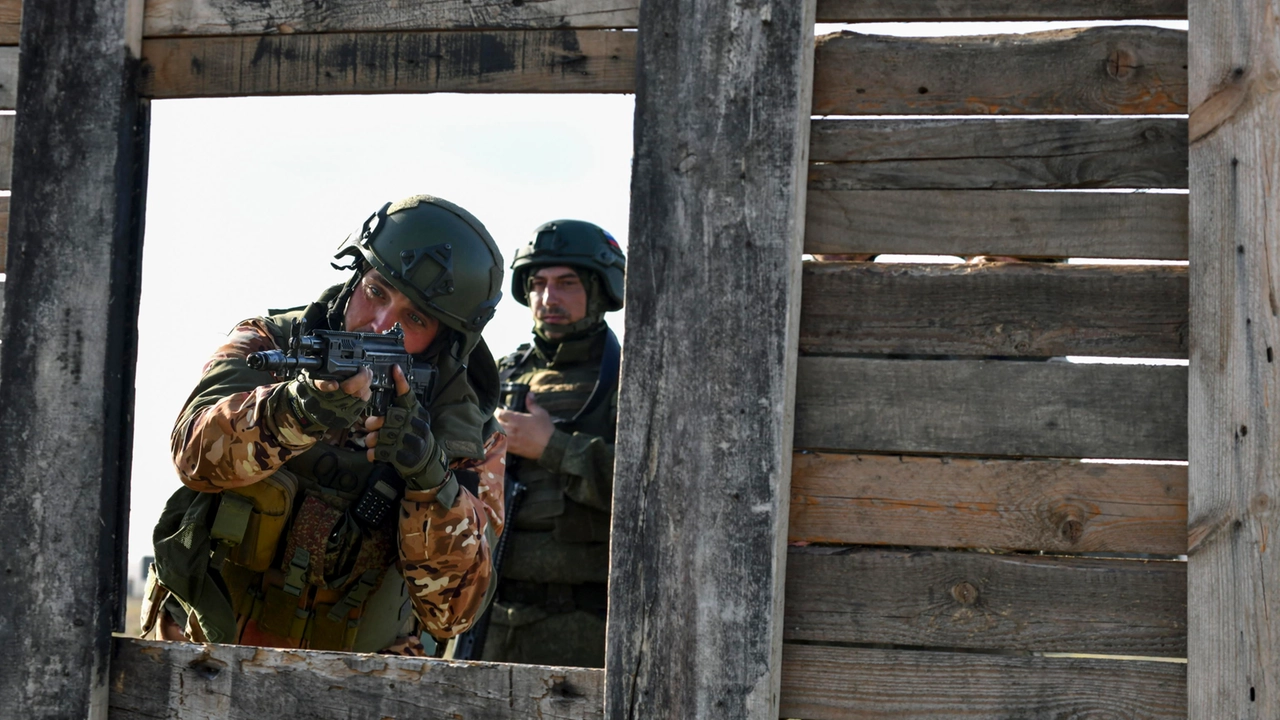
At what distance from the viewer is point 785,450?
267 centimetres

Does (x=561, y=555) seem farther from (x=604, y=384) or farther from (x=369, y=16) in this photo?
(x=369, y=16)

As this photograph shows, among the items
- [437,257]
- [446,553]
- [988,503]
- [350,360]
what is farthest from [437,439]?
[988,503]

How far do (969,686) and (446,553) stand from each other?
1.72 m

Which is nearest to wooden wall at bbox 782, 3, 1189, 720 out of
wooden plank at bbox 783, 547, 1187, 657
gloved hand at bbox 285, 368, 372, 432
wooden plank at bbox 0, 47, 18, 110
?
wooden plank at bbox 783, 547, 1187, 657

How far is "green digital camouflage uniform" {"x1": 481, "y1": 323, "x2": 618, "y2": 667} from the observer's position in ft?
18.9

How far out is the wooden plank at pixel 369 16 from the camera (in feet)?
9.38

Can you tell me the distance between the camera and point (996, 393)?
107 inches

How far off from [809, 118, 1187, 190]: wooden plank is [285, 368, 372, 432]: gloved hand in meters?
1.24

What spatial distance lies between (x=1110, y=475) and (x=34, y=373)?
2.40 meters

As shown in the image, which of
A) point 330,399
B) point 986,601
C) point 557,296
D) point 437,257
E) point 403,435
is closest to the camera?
point 986,601

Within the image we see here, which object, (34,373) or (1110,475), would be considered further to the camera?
(34,373)

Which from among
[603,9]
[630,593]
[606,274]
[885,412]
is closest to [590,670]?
[630,593]

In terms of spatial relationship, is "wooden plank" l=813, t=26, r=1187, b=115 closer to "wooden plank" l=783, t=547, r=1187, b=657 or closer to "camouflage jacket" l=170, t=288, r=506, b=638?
"wooden plank" l=783, t=547, r=1187, b=657

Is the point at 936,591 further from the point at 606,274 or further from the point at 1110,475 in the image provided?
the point at 606,274
